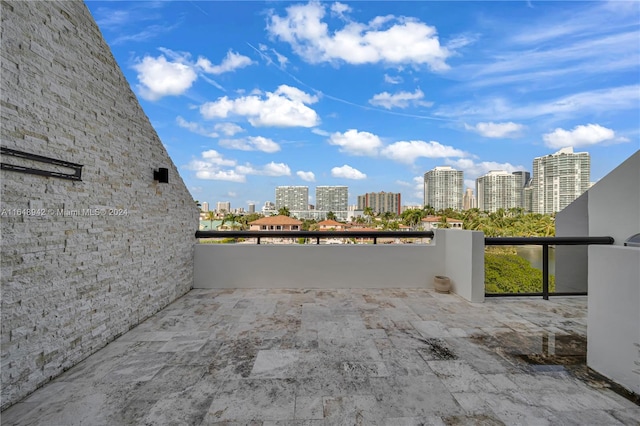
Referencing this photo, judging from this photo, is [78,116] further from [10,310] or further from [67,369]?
[67,369]

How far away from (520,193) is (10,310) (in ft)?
88.4

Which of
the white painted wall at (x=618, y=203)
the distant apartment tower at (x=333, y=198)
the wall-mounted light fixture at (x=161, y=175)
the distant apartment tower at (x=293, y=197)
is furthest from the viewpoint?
the distant apartment tower at (x=333, y=198)

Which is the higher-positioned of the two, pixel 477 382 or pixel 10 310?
pixel 10 310

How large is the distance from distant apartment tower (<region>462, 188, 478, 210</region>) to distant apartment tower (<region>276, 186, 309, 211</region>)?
1576 centimetres

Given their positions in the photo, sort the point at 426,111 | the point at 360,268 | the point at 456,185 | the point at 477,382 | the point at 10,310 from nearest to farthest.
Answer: the point at 10,310
the point at 477,382
the point at 360,268
the point at 426,111
the point at 456,185

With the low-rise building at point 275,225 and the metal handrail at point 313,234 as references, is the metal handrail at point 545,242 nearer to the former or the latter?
the metal handrail at point 313,234

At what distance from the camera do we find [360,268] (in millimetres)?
4258

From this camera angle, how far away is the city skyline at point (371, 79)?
5.54m

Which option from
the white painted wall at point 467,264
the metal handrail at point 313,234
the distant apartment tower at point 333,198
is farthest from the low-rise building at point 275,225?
the distant apartment tower at point 333,198

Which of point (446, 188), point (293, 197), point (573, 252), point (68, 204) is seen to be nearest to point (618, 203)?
point (573, 252)

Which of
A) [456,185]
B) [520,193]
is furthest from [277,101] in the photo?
[520,193]

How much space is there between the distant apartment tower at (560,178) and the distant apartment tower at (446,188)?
6.71 metres

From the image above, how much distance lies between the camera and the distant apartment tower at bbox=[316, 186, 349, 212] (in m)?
19.5

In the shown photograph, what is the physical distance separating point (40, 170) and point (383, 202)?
26.6 meters
